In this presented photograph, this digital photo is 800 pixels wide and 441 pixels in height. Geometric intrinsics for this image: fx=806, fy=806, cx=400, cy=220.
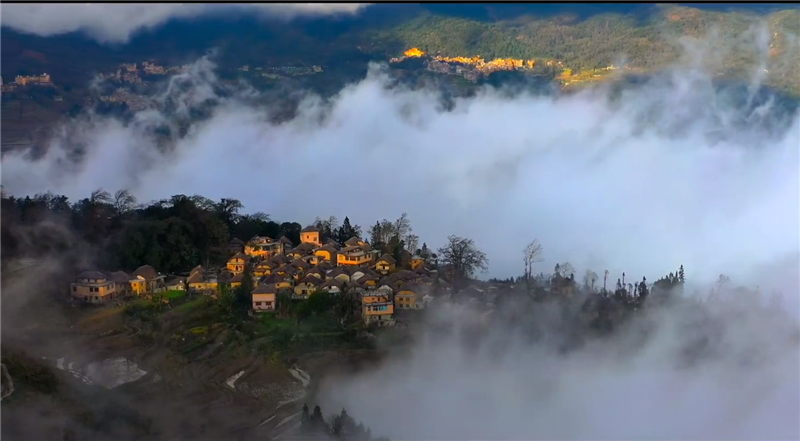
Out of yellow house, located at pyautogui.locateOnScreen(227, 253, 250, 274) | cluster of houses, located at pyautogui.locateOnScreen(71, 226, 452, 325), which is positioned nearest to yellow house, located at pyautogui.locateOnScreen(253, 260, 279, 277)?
cluster of houses, located at pyautogui.locateOnScreen(71, 226, 452, 325)

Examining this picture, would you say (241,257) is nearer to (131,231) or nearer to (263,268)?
(263,268)

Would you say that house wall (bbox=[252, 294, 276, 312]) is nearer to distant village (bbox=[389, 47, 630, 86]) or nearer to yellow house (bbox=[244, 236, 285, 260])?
yellow house (bbox=[244, 236, 285, 260])

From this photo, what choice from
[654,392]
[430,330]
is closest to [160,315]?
[430,330]

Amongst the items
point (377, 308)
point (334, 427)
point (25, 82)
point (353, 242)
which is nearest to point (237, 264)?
point (353, 242)

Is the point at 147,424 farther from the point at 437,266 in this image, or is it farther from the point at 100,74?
the point at 100,74

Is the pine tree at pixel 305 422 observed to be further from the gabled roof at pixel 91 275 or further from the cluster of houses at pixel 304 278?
the gabled roof at pixel 91 275

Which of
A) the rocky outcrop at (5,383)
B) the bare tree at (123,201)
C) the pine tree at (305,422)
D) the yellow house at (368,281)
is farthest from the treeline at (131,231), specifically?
the pine tree at (305,422)
